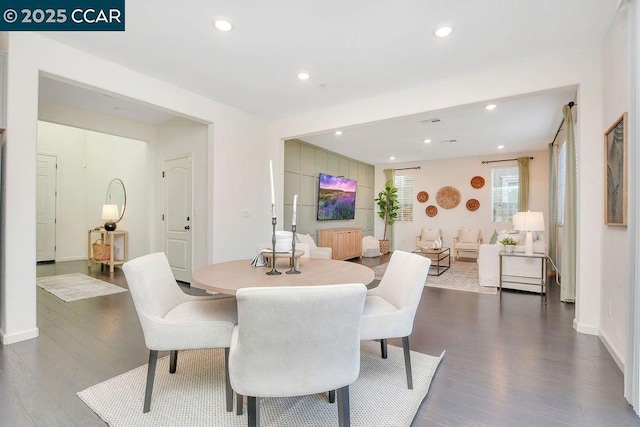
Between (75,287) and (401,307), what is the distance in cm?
475

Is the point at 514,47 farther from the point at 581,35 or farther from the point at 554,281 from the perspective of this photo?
the point at 554,281

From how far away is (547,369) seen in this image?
2.14 m

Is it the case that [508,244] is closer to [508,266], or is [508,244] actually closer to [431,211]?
[508,266]

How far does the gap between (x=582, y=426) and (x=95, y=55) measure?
4.60m

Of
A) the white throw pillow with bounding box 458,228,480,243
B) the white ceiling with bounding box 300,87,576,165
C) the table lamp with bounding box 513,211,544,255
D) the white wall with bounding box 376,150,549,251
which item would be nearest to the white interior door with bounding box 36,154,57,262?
the white ceiling with bounding box 300,87,576,165

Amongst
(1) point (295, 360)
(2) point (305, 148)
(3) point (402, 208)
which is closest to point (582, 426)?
(1) point (295, 360)

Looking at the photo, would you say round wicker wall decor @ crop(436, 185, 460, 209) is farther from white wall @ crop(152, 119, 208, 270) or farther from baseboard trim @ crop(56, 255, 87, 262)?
baseboard trim @ crop(56, 255, 87, 262)

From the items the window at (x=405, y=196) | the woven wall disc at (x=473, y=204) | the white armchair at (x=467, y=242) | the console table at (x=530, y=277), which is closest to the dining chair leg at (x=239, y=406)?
the console table at (x=530, y=277)

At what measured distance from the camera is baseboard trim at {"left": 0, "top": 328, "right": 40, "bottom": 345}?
7.98 feet

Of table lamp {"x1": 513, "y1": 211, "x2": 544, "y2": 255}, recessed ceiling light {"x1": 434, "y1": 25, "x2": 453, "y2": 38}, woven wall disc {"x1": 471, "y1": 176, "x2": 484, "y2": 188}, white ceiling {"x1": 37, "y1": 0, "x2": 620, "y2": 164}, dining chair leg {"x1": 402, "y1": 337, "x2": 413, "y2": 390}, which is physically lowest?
dining chair leg {"x1": 402, "y1": 337, "x2": 413, "y2": 390}

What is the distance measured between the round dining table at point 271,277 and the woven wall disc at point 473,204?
21.4 ft

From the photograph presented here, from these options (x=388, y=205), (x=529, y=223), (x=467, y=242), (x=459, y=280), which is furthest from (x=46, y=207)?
(x=467, y=242)

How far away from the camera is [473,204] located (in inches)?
305

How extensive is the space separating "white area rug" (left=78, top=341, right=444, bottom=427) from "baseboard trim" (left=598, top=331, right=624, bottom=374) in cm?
130
